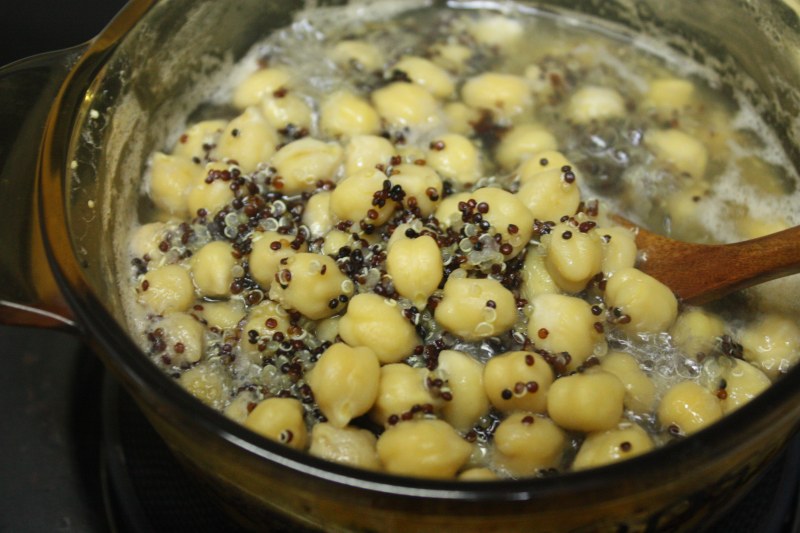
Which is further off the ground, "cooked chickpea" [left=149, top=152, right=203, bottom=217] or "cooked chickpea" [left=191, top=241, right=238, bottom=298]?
"cooked chickpea" [left=191, top=241, right=238, bottom=298]

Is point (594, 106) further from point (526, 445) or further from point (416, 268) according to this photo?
point (526, 445)

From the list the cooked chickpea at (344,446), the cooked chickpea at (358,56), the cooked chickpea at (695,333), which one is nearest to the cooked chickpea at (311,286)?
the cooked chickpea at (344,446)

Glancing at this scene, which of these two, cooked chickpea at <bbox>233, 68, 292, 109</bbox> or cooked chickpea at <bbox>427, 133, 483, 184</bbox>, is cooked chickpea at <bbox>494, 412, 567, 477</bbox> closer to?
cooked chickpea at <bbox>427, 133, 483, 184</bbox>

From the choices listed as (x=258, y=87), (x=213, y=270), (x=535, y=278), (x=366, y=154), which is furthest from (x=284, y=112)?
(x=535, y=278)

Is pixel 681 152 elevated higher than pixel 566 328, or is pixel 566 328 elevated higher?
pixel 681 152

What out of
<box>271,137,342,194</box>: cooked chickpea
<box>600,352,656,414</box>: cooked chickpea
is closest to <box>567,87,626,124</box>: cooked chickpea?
<box>271,137,342,194</box>: cooked chickpea

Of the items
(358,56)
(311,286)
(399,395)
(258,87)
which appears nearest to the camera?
(399,395)
